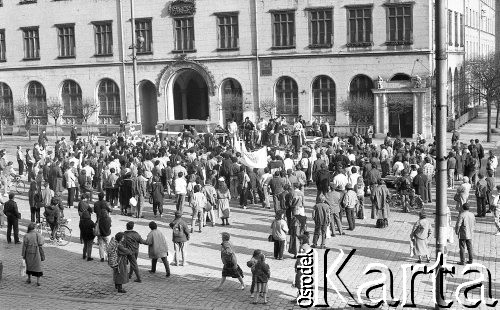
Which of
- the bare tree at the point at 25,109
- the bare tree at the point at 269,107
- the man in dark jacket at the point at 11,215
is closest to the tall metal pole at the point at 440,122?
the man in dark jacket at the point at 11,215

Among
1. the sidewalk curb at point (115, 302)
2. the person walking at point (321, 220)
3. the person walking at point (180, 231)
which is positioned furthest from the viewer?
the person walking at point (321, 220)

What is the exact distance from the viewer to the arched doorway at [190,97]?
5406 centimetres

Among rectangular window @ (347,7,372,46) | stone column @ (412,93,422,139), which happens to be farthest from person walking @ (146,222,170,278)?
rectangular window @ (347,7,372,46)

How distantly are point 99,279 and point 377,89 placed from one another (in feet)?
94.7

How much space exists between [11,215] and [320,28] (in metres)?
29.3

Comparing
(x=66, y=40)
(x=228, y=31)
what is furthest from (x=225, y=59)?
(x=66, y=40)

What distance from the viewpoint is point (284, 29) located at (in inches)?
1933

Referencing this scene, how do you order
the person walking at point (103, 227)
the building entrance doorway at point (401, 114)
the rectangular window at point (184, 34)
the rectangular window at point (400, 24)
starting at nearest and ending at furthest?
the person walking at point (103, 227) → the building entrance doorway at point (401, 114) → the rectangular window at point (400, 24) → the rectangular window at point (184, 34)

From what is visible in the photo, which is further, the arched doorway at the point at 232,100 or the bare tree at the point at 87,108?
the bare tree at the point at 87,108

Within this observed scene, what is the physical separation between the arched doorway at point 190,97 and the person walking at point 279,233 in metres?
34.0

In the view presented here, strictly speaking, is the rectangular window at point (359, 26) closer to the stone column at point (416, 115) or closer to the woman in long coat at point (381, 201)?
the stone column at point (416, 115)

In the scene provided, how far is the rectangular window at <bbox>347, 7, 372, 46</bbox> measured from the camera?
4672 cm

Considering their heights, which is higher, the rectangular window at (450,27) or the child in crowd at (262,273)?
the rectangular window at (450,27)

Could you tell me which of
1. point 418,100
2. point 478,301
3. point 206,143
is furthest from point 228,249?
point 418,100
